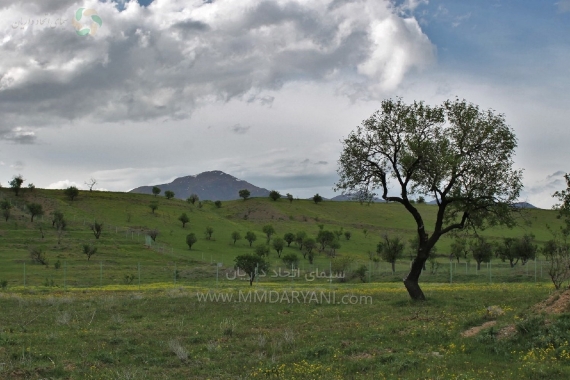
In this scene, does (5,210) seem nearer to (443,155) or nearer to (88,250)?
(88,250)

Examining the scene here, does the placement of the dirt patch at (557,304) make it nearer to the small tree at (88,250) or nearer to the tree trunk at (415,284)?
the tree trunk at (415,284)

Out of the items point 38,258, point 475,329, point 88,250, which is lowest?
point 38,258

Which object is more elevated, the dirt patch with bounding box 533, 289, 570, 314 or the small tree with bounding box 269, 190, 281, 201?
the small tree with bounding box 269, 190, 281, 201

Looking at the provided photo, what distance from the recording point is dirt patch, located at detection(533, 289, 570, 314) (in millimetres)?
15925

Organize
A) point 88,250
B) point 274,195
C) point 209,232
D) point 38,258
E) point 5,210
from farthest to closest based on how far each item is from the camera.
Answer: point 274,195 < point 209,232 < point 5,210 < point 88,250 < point 38,258

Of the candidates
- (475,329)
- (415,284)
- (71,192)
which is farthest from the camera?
(71,192)

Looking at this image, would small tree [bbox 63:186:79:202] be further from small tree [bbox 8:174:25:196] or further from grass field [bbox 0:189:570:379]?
grass field [bbox 0:189:570:379]

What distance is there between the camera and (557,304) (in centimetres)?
1644

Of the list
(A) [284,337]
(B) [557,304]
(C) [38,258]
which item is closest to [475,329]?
Result: (B) [557,304]

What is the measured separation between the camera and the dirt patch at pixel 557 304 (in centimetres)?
1593

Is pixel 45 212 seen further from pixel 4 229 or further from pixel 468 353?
pixel 468 353

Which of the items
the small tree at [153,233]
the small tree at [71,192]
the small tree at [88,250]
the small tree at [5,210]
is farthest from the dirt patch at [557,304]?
the small tree at [71,192]

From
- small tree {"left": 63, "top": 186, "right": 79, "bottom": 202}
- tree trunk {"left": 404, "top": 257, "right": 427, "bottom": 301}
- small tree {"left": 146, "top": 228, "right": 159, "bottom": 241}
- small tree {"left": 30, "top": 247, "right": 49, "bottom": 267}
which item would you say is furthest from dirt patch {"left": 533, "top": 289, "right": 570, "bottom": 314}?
small tree {"left": 63, "top": 186, "right": 79, "bottom": 202}

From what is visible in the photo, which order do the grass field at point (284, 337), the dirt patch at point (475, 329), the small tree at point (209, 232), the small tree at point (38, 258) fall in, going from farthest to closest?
the small tree at point (209, 232)
the small tree at point (38, 258)
the dirt patch at point (475, 329)
the grass field at point (284, 337)
